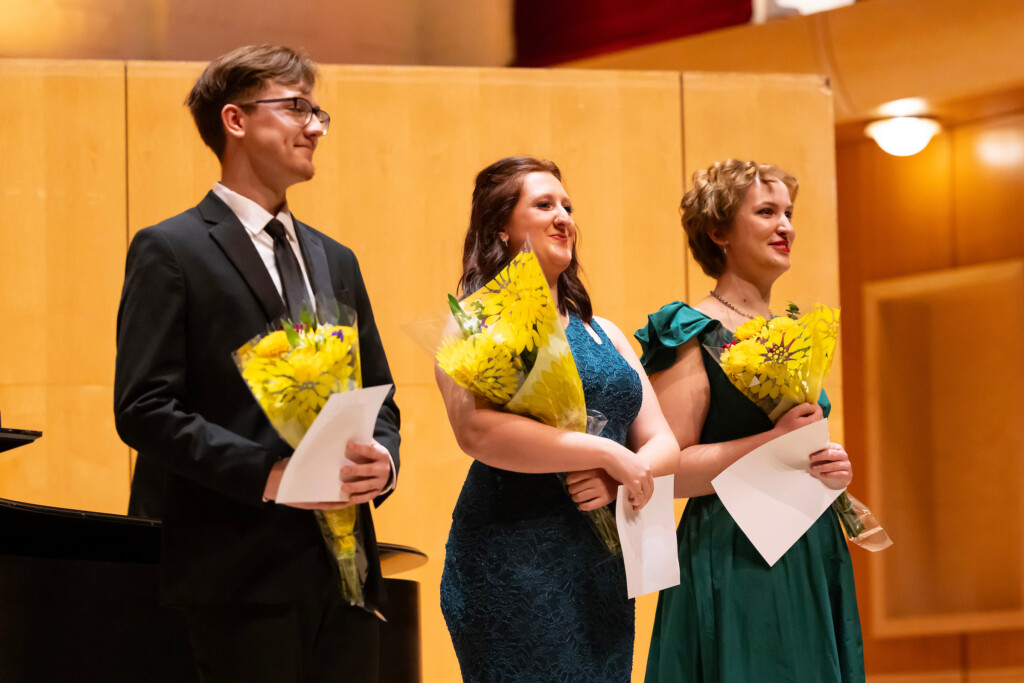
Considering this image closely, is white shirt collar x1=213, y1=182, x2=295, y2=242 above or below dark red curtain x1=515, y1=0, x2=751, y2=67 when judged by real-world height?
below

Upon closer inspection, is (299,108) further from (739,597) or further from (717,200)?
(739,597)

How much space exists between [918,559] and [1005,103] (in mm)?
2024

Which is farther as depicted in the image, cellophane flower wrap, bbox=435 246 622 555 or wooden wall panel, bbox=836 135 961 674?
wooden wall panel, bbox=836 135 961 674

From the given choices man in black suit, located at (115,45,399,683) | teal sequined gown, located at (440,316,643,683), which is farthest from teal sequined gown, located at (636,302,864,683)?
man in black suit, located at (115,45,399,683)

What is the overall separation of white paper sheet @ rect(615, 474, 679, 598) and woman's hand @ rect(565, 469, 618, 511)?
0.10 feet

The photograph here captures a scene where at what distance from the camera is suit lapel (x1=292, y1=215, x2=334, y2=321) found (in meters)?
1.85

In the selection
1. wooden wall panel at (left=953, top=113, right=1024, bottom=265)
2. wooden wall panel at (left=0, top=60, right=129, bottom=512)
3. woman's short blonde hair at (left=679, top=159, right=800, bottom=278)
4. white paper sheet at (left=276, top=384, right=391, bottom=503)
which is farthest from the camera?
wooden wall panel at (left=953, top=113, right=1024, bottom=265)

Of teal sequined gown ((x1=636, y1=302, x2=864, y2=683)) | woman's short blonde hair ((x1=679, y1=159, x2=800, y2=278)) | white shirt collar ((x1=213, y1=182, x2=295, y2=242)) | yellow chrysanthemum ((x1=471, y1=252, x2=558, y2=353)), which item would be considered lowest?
teal sequined gown ((x1=636, y1=302, x2=864, y2=683))

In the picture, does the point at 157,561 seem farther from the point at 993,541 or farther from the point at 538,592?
the point at 993,541

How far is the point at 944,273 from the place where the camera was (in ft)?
16.6

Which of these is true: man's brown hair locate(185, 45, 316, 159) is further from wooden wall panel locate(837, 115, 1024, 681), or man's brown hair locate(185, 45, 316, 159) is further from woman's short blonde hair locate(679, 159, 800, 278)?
wooden wall panel locate(837, 115, 1024, 681)

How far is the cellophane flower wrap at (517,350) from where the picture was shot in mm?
1975

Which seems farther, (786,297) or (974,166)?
(974,166)

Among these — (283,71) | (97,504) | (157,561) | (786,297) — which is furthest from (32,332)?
(786,297)
